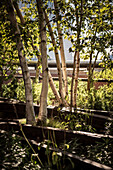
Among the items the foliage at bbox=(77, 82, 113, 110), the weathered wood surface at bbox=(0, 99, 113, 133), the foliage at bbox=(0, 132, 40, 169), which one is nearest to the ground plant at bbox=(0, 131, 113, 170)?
the foliage at bbox=(0, 132, 40, 169)

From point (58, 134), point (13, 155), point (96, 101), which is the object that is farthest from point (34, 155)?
point (96, 101)

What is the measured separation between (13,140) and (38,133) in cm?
68

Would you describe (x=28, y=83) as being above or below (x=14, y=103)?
above

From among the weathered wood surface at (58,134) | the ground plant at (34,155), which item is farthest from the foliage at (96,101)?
the ground plant at (34,155)

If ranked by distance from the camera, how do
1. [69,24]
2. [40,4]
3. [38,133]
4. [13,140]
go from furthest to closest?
[69,24]
[40,4]
[38,133]
[13,140]

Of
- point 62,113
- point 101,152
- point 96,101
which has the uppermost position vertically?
point 96,101

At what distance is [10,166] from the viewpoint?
6.52 feet

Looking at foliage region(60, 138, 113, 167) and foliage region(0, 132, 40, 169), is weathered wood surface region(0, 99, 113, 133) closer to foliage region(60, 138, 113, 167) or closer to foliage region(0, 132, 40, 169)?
foliage region(60, 138, 113, 167)

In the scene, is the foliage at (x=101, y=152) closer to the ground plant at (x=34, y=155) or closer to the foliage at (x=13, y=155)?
the ground plant at (x=34, y=155)

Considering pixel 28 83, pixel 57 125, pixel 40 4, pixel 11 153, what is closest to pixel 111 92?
pixel 57 125

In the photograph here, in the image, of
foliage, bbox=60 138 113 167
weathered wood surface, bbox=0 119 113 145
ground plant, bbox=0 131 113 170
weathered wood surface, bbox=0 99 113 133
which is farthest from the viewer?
weathered wood surface, bbox=0 99 113 133

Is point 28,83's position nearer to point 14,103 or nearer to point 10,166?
point 14,103

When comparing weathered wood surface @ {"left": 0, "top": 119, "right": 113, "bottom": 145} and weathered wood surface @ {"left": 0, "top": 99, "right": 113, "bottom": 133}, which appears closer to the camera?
weathered wood surface @ {"left": 0, "top": 119, "right": 113, "bottom": 145}

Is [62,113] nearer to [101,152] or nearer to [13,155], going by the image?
[101,152]
